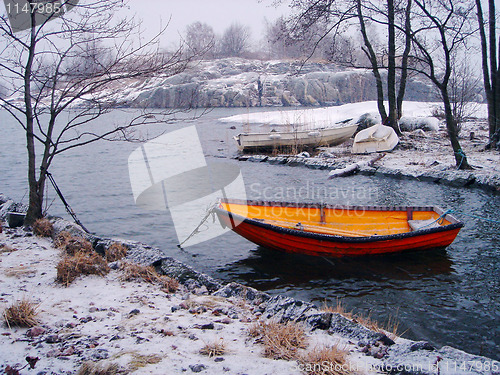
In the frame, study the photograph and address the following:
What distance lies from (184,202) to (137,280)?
22.7ft

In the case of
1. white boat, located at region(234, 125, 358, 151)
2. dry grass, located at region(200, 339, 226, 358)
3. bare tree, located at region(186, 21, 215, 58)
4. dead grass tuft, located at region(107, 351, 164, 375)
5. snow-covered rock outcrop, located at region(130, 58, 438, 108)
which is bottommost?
dry grass, located at region(200, 339, 226, 358)

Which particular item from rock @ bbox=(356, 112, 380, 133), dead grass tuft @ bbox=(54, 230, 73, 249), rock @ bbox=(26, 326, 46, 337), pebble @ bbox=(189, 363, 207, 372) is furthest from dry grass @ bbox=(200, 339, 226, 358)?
rock @ bbox=(356, 112, 380, 133)

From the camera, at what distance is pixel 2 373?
2.95m

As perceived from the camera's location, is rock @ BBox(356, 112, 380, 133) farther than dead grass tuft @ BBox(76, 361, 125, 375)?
Yes

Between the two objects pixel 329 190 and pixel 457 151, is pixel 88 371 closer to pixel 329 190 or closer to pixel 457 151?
pixel 329 190

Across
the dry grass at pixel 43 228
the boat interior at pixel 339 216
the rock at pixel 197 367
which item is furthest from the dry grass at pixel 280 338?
the dry grass at pixel 43 228

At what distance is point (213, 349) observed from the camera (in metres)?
3.47

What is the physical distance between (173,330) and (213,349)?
25.2 inches

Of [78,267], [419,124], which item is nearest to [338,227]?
[78,267]

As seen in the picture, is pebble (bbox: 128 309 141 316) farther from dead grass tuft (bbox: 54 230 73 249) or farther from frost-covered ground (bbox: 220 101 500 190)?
frost-covered ground (bbox: 220 101 500 190)

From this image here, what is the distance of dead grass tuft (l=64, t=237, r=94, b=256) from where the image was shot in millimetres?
6090

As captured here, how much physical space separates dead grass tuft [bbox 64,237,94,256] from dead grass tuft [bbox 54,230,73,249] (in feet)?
0.33

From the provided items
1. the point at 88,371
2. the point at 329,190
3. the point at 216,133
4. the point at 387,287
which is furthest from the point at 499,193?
the point at 216,133

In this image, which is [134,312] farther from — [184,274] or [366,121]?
[366,121]
